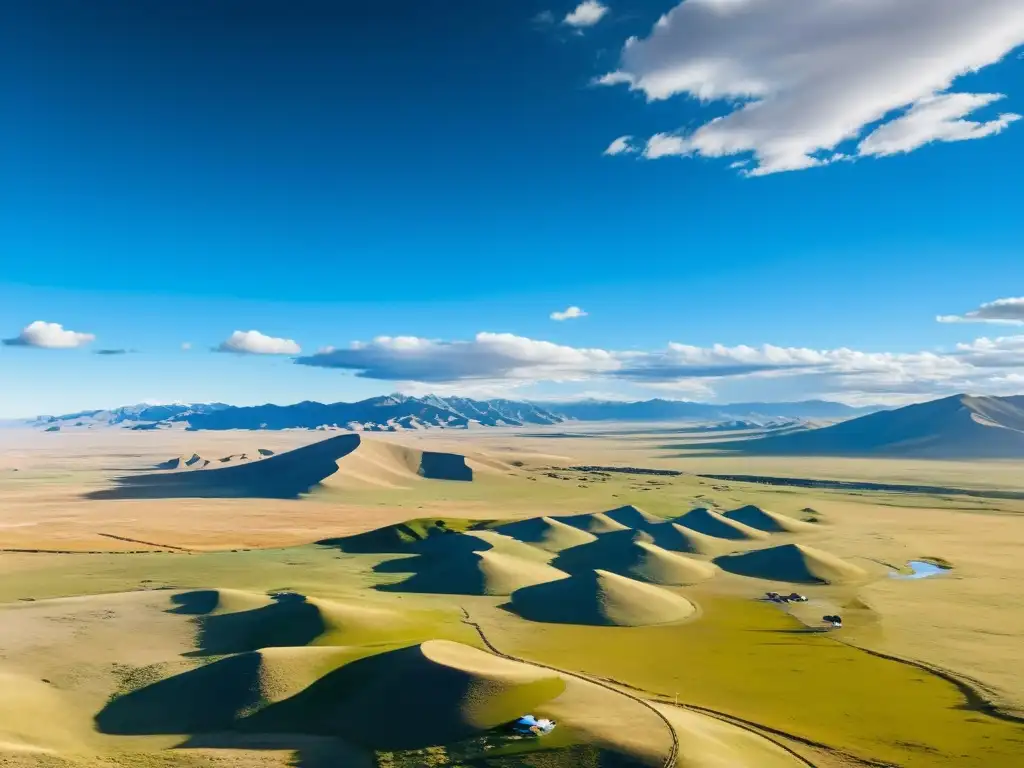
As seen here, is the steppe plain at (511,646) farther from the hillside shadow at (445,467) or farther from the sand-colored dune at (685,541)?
the hillside shadow at (445,467)

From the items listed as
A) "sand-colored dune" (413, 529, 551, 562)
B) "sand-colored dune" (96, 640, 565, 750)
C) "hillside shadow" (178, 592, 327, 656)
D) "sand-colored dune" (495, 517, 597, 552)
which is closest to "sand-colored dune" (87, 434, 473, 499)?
"sand-colored dune" (495, 517, 597, 552)

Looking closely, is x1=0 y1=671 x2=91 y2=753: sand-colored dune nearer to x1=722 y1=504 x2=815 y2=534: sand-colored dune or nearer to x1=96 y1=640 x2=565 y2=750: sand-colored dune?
x1=96 y1=640 x2=565 y2=750: sand-colored dune

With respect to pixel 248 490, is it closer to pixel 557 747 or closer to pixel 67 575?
pixel 67 575

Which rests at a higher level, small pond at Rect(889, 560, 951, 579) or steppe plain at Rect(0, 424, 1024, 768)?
steppe plain at Rect(0, 424, 1024, 768)

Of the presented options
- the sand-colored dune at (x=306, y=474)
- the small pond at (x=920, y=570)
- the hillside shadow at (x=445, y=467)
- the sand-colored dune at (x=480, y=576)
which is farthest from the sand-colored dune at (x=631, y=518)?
the hillside shadow at (x=445, y=467)

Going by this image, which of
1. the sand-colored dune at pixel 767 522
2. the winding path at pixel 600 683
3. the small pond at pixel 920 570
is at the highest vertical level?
the winding path at pixel 600 683

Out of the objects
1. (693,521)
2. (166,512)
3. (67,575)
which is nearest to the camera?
(67,575)

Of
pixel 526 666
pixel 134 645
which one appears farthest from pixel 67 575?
pixel 526 666
